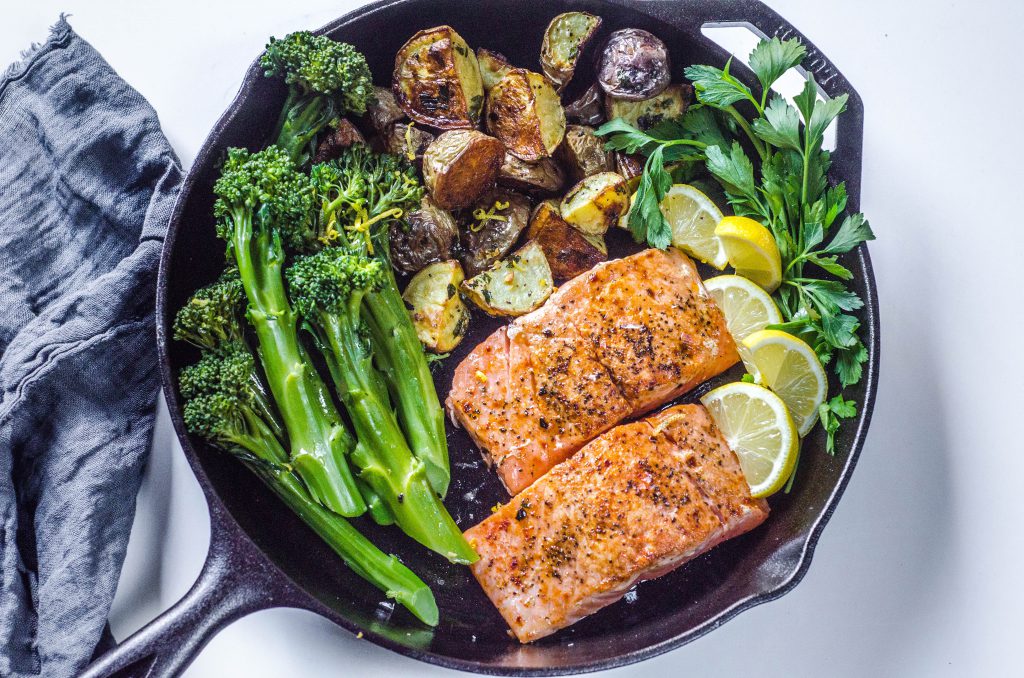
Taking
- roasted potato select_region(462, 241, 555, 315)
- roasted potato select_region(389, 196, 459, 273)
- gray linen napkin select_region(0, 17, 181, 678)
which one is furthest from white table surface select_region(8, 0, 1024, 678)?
roasted potato select_region(462, 241, 555, 315)

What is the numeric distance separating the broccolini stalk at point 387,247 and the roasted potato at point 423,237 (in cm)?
6

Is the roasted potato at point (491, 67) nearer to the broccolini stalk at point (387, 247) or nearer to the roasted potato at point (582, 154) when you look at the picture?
the roasted potato at point (582, 154)

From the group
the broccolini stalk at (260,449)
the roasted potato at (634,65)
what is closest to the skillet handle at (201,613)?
the broccolini stalk at (260,449)

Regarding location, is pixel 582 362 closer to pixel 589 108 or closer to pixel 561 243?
pixel 561 243

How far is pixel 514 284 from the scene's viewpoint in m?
3.22

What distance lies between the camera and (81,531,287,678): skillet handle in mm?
2520

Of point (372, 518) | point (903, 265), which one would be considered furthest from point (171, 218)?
point (903, 265)

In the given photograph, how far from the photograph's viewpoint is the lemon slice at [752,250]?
304 centimetres

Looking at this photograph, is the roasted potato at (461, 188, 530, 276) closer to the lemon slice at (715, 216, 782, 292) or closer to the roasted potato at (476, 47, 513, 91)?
the roasted potato at (476, 47, 513, 91)

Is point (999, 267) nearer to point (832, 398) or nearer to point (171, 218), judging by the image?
point (832, 398)

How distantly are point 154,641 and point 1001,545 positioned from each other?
125 inches

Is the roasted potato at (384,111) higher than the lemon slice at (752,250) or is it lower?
higher

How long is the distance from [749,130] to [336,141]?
1592 millimetres

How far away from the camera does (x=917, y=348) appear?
134 inches
